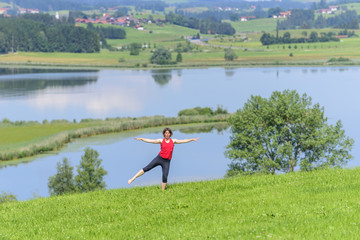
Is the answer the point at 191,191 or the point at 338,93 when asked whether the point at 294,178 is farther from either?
the point at 338,93

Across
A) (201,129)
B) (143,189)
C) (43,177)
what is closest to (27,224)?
(143,189)

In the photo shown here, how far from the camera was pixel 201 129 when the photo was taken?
276 feet

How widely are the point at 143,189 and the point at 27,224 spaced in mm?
4695

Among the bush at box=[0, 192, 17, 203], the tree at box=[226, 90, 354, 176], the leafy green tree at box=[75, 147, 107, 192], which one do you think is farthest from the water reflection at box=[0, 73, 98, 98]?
the bush at box=[0, 192, 17, 203]

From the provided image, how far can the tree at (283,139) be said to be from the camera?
42.1 metres

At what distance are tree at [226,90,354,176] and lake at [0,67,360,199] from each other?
809 centimetres

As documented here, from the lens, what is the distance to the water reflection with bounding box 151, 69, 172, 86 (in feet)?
524

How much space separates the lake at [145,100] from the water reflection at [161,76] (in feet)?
0.96

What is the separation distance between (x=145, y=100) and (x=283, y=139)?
7998 cm

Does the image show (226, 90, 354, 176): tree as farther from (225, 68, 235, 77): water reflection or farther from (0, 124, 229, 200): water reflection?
(225, 68, 235, 77): water reflection

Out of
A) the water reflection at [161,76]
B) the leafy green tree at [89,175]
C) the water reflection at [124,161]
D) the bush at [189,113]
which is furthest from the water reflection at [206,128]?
the water reflection at [161,76]

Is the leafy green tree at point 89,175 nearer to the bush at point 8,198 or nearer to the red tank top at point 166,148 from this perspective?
the bush at point 8,198

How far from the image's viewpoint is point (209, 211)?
15.3 metres

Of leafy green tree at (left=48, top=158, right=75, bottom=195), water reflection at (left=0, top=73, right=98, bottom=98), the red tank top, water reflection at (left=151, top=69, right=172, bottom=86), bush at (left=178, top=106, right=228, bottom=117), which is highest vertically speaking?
the red tank top
